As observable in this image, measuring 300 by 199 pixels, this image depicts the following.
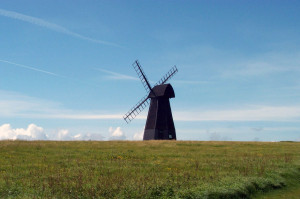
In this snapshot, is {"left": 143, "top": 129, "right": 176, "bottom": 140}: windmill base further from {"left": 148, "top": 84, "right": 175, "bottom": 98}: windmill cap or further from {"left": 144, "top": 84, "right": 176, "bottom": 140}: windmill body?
{"left": 148, "top": 84, "right": 175, "bottom": 98}: windmill cap

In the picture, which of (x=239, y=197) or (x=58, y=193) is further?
(x=239, y=197)

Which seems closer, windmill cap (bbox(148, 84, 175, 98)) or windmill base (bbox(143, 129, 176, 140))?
windmill base (bbox(143, 129, 176, 140))

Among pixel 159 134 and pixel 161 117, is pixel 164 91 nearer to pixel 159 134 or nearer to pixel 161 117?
pixel 161 117

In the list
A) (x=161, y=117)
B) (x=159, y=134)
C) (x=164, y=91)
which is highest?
(x=164, y=91)

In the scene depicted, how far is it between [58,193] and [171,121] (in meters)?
47.8

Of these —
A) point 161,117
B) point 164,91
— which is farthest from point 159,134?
point 164,91

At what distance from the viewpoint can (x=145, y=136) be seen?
60938 millimetres

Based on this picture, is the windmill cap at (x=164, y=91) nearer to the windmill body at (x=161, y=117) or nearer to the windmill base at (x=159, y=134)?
the windmill body at (x=161, y=117)

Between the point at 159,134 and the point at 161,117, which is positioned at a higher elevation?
the point at 161,117

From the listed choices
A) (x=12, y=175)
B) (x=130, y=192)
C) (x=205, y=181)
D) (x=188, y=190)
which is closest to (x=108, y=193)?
(x=130, y=192)

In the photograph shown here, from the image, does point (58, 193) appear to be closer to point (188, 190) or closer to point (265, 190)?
point (188, 190)

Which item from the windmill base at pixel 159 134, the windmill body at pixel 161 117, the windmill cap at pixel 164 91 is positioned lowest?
the windmill base at pixel 159 134

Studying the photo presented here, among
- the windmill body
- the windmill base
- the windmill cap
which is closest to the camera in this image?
the windmill base

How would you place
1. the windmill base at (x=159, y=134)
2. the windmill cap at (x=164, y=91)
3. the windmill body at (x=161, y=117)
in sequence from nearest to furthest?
the windmill base at (x=159, y=134) < the windmill body at (x=161, y=117) < the windmill cap at (x=164, y=91)
